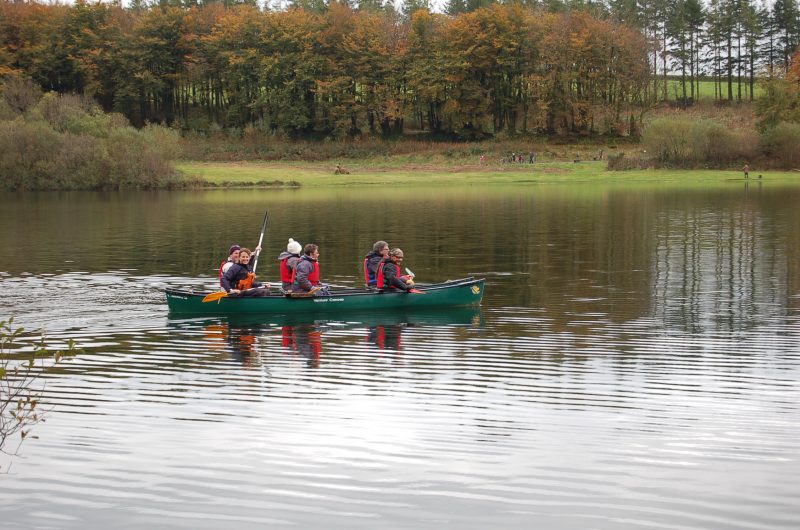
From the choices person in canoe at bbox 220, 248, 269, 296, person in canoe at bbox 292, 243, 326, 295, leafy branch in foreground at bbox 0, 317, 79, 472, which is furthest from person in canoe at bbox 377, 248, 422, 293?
leafy branch in foreground at bbox 0, 317, 79, 472

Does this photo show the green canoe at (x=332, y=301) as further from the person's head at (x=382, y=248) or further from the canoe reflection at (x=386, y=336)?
the canoe reflection at (x=386, y=336)

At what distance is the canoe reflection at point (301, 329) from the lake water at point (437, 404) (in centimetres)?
11

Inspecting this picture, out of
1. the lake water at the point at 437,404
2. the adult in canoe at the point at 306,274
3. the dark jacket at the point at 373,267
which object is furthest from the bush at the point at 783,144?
the adult in canoe at the point at 306,274

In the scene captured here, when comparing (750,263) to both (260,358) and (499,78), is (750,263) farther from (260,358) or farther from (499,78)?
(499,78)

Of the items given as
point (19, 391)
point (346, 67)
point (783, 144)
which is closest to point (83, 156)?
point (346, 67)

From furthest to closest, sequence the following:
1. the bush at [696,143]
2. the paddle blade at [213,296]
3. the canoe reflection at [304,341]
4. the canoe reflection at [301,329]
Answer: the bush at [696,143] < the paddle blade at [213,296] < the canoe reflection at [301,329] < the canoe reflection at [304,341]

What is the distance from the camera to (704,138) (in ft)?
276

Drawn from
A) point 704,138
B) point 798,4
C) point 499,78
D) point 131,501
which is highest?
point 798,4

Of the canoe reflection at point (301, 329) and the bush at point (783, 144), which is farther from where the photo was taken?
the bush at point (783, 144)

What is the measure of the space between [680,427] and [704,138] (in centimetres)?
7526

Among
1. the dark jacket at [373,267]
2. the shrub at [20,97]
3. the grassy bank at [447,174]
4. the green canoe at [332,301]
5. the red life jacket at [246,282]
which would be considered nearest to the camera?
the green canoe at [332,301]

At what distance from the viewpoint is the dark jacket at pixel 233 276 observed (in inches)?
947

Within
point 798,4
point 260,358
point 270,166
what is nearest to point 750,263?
point 260,358

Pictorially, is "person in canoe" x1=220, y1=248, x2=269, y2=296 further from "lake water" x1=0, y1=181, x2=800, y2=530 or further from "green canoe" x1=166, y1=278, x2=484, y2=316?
"lake water" x1=0, y1=181, x2=800, y2=530
